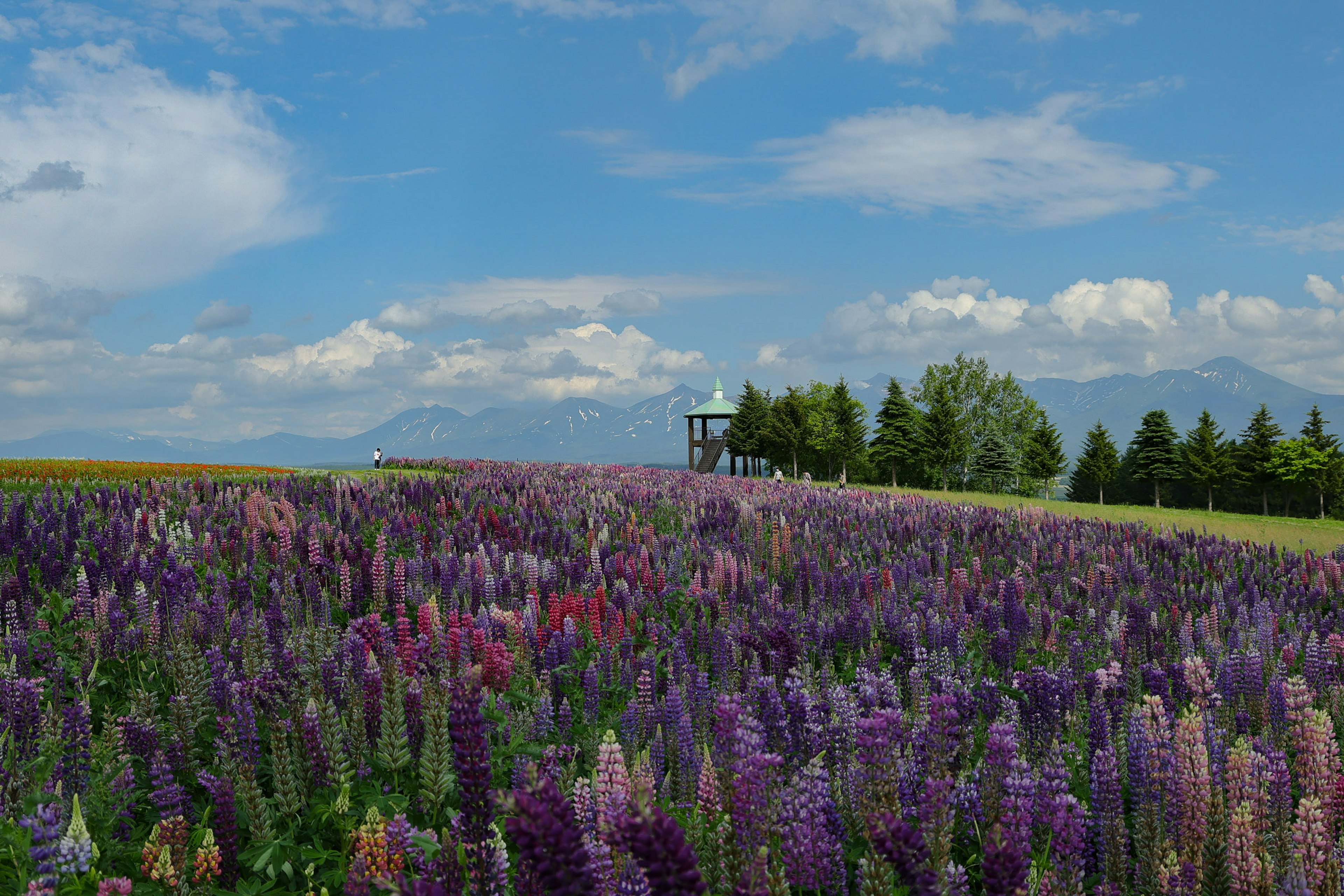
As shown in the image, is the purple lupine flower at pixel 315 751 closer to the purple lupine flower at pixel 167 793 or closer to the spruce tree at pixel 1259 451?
the purple lupine flower at pixel 167 793

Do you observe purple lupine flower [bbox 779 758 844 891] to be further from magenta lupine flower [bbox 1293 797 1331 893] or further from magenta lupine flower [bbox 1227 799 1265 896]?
magenta lupine flower [bbox 1293 797 1331 893]

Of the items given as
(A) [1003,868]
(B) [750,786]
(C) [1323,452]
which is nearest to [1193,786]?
(A) [1003,868]

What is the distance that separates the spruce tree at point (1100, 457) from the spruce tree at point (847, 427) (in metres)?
21.9

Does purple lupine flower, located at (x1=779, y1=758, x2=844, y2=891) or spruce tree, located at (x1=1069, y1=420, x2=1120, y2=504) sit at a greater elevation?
spruce tree, located at (x1=1069, y1=420, x2=1120, y2=504)

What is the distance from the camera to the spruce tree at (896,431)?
72.3 meters

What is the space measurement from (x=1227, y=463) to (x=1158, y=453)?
5.69 meters

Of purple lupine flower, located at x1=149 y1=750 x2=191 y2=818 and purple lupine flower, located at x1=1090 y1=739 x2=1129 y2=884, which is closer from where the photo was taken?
purple lupine flower, located at x1=1090 y1=739 x2=1129 y2=884

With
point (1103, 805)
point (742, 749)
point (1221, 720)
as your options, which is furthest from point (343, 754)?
point (1221, 720)

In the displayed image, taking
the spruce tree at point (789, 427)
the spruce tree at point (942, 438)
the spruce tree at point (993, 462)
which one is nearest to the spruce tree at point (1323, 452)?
the spruce tree at point (993, 462)

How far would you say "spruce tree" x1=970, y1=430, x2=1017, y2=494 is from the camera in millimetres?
83312

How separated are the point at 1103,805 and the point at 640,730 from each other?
276 cm

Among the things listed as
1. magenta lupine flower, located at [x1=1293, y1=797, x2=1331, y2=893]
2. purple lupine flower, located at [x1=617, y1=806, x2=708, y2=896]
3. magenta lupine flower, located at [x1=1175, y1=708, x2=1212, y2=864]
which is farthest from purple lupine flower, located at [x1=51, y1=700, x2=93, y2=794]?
magenta lupine flower, located at [x1=1293, y1=797, x2=1331, y2=893]

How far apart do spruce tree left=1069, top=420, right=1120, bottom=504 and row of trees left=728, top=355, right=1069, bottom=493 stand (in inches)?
121

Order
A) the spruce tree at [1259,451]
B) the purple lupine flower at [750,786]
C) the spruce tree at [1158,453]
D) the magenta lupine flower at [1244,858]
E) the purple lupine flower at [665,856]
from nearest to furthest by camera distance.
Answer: the purple lupine flower at [665,856], the purple lupine flower at [750,786], the magenta lupine flower at [1244,858], the spruce tree at [1259,451], the spruce tree at [1158,453]
